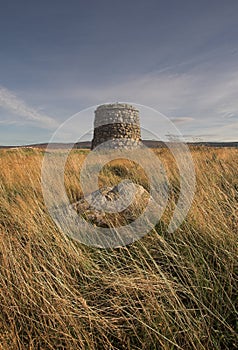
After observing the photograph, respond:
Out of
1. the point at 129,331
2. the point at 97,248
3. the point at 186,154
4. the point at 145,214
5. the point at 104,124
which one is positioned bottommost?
the point at 129,331

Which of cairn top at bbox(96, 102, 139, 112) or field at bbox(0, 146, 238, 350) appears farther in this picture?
cairn top at bbox(96, 102, 139, 112)

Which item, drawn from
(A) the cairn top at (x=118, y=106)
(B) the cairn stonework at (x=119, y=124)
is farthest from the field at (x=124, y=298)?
(A) the cairn top at (x=118, y=106)

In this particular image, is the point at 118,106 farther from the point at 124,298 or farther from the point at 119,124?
the point at 124,298

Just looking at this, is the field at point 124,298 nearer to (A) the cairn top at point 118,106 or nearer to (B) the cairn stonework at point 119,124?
(B) the cairn stonework at point 119,124

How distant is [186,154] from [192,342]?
15.9 feet

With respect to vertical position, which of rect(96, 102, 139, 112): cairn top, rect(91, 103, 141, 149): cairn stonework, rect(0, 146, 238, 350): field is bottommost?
rect(0, 146, 238, 350): field

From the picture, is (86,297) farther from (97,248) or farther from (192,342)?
(192,342)

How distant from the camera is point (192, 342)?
4.45 feet

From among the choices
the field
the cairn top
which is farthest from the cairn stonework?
the field

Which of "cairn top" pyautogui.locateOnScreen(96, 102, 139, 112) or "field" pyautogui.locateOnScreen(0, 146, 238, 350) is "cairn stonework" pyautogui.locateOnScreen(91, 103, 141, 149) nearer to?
"cairn top" pyautogui.locateOnScreen(96, 102, 139, 112)

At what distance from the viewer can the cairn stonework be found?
16.5 meters

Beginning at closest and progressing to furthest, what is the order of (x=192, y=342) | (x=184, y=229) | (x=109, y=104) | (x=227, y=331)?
1. (x=192, y=342)
2. (x=227, y=331)
3. (x=184, y=229)
4. (x=109, y=104)

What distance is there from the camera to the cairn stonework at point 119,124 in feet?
54.1

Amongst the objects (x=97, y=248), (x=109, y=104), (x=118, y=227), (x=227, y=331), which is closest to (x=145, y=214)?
(x=118, y=227)
